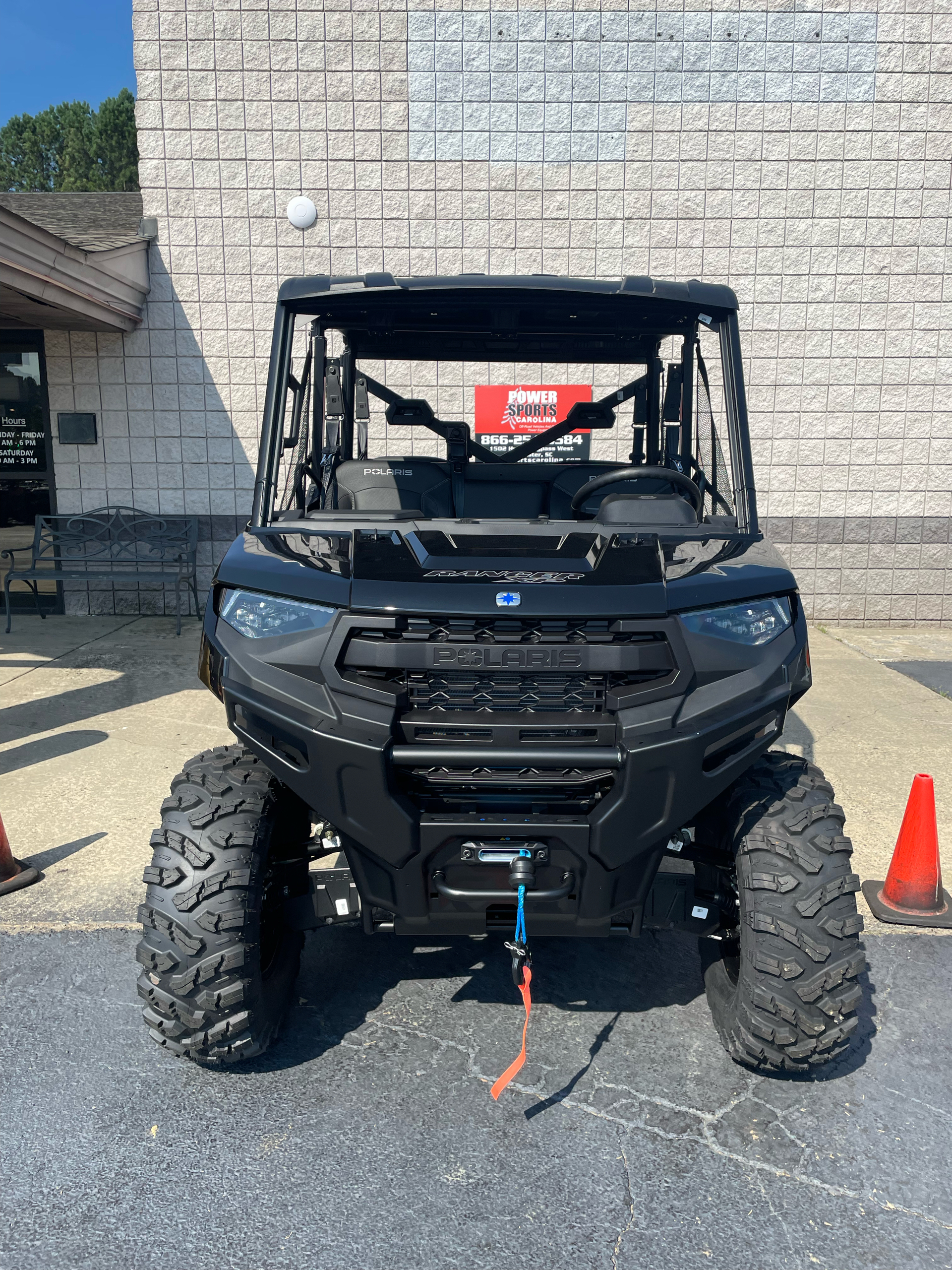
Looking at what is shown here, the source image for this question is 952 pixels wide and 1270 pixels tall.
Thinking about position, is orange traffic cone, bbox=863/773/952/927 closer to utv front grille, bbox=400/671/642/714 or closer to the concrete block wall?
utv front grille, bbox=400/671/642/714

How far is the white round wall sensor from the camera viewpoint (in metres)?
8.05

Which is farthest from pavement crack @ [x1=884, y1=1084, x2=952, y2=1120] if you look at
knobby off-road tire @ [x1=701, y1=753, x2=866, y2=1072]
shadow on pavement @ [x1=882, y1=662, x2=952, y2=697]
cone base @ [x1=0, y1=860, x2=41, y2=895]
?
shadow on pavement @ [x1=882, y1=662, x2=952, y2=697]

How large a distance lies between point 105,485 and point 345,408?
6.09m

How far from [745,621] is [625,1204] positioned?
4.61 feet

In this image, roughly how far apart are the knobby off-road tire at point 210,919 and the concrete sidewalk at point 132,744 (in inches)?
45.1

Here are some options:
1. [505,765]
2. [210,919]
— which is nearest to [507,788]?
[505,765]

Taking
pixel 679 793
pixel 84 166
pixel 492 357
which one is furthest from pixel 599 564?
pixel 84 166

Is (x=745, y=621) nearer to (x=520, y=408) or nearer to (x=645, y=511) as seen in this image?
(x=645, y=511)

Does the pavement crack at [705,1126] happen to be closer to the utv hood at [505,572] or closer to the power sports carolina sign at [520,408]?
the utv hood at [505,572]

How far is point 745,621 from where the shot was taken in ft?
7.74

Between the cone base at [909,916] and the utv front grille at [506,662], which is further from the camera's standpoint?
the cone base at [909,916]

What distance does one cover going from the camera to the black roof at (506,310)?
288cm

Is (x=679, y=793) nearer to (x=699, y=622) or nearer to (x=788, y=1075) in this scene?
(x=699, y=622)

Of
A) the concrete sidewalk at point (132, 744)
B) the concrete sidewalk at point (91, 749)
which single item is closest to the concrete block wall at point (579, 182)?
the concrete sidewalk at point (132, 744)
